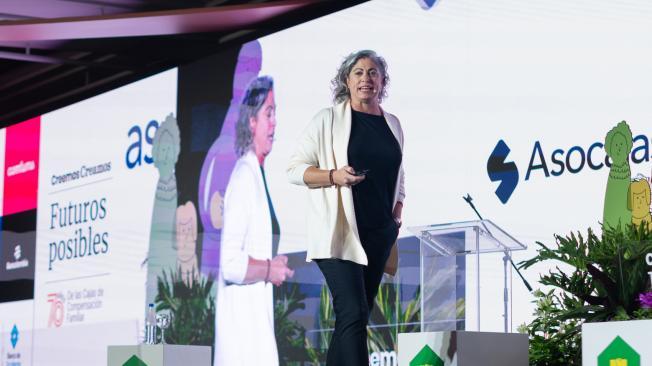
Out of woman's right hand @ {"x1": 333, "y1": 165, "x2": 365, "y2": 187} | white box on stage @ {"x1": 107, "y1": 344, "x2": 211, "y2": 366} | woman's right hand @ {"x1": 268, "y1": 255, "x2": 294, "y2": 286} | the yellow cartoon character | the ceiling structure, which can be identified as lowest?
white box on stage @ {"x1": 107, "y1": 344, "x2": 211, "y2": 366}

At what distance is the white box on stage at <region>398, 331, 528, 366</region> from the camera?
9.64 ft

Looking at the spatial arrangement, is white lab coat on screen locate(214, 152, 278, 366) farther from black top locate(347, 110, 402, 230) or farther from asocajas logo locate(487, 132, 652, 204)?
black top locate(347, 110, 402, 230)

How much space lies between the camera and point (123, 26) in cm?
723

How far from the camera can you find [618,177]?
14.8 ft

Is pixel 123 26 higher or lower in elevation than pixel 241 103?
higher

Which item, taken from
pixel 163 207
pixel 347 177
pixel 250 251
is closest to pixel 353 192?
pixel 347 177

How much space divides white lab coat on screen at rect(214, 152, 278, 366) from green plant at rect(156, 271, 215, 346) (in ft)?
0.34

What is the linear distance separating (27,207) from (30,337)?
1.12m

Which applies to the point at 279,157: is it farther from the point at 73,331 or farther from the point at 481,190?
the point at 73,331

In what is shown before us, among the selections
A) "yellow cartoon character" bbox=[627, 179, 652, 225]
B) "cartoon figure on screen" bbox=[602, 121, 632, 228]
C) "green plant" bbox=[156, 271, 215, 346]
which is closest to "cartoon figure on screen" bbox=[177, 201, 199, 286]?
"green plant" bbox=[156, 271, 215, 346]

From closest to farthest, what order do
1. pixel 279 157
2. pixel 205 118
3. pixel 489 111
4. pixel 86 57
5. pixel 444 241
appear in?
1. pixel 444 241
2. pixel 489 111
3. pixel 279 157
4. pixel 205 118
5. pixel 86 57

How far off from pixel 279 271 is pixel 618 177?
2497 mm

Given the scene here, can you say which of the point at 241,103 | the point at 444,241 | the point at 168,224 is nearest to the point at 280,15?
the point at 241,103

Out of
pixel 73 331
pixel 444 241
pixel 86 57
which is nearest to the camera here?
pixel 444 241
